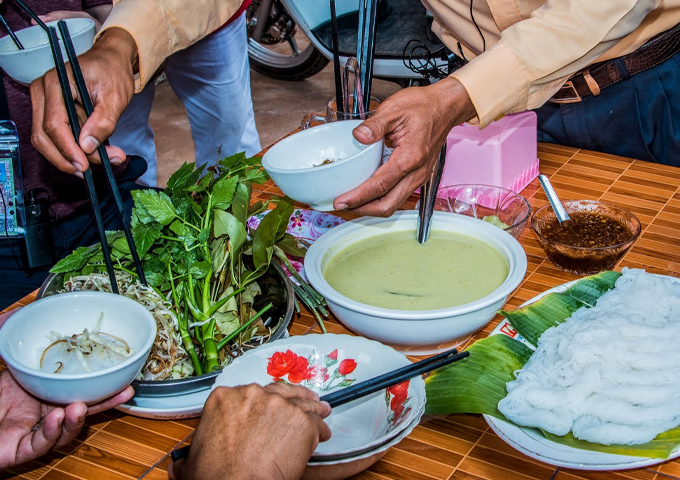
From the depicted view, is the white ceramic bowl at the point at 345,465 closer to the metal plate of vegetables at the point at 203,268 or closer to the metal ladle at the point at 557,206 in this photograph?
the metal plate of vegetables at the point at 203,268

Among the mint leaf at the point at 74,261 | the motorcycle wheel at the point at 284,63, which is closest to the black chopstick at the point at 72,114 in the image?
the mint leaf at the point at 74,261

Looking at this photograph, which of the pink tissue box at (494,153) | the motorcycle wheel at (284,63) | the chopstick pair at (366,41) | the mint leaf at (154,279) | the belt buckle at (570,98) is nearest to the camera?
the mint leaf at (154,279)

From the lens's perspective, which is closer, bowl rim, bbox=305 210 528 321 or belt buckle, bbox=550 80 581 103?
bowl rim, bbox=305 210 528 321

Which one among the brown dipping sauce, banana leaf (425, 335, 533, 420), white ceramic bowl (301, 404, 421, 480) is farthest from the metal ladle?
white ceramic bowl (301, 404, 421, 480)

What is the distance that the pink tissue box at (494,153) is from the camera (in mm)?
1386

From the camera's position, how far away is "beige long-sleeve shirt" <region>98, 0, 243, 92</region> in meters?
1.30

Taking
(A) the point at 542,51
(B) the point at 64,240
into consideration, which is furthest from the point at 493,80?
(B) the point at 64,240

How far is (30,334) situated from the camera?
2.76ft

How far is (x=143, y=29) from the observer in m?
1.31

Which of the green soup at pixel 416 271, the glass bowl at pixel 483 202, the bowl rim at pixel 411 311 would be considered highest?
the bowl rim at pixel 411 311

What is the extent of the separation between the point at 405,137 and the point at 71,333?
573 millimetres

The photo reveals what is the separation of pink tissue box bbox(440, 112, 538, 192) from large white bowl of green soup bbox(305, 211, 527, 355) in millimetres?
256

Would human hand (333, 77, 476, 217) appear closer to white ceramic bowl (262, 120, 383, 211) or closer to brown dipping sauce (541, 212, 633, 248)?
white ceramic bowl (262, 120, 383, 211)

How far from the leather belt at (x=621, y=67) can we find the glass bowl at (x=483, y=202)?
0.41m
